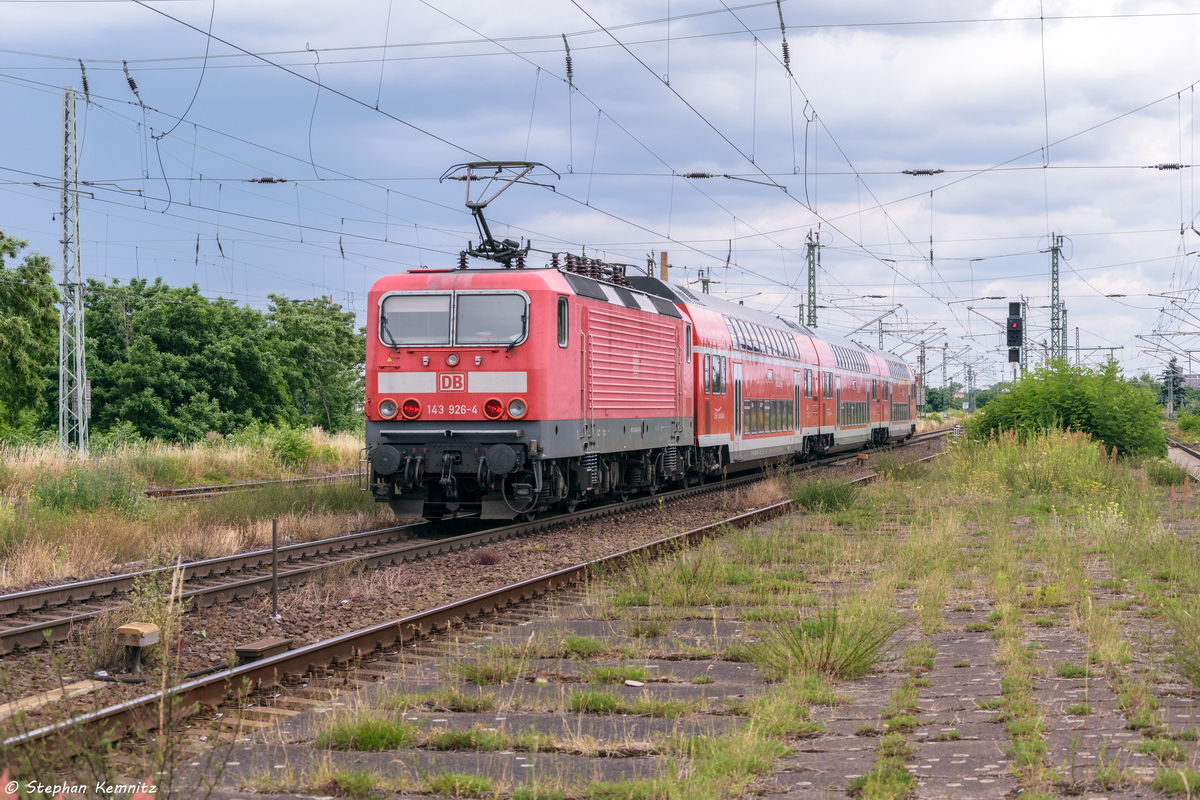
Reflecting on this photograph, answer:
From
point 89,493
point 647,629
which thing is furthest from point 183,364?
point 647,629

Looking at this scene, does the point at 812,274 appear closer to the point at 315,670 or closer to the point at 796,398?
Result: the point at 796,398

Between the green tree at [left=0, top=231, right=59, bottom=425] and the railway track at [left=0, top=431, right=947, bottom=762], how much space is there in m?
26.2

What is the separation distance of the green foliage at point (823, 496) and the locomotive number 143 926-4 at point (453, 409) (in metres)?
6.20

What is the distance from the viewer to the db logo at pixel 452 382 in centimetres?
1550

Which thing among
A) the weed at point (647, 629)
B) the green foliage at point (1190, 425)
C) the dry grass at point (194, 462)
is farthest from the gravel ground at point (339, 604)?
the green foliage at point (1190, 425)

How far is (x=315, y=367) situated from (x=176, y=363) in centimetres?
987

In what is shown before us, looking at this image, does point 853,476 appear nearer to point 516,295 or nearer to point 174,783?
point 516,295

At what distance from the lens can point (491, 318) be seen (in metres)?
15.5

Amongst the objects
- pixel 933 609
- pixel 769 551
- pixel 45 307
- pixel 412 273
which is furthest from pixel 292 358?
pixel 933 609

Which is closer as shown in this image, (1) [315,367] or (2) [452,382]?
(2) [452,382]

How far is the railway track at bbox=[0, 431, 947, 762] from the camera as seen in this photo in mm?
5996

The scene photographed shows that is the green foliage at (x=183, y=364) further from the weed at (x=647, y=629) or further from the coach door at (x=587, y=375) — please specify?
the weed at (x=647, y=629)

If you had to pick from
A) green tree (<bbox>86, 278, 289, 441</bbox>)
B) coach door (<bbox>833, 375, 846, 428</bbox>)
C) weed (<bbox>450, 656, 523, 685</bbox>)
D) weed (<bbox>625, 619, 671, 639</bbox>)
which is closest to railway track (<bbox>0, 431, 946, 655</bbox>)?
weed (<bbox>450, 656, 523, 685</bbox>)

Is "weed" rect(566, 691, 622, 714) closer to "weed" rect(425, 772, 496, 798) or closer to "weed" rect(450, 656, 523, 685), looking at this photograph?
"weed" rect(450, 656, 523, 685)
